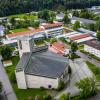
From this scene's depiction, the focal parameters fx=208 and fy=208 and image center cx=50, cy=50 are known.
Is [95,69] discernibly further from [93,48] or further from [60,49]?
[60,49]

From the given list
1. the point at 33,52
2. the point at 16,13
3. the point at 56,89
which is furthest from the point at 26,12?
the point at 56,89

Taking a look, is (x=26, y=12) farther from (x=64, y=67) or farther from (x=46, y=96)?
(x=46, y=96)

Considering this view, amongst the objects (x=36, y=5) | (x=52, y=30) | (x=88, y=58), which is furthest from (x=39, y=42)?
(x=36, y=5)

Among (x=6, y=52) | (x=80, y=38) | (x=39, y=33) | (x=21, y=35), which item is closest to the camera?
(x=6, y=52)

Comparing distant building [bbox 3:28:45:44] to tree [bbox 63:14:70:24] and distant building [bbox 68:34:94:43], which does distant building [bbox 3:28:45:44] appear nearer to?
distant building [bbox 68:34:94:43]

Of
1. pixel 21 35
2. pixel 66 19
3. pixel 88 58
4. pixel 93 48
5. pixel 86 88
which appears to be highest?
pixel 66 19

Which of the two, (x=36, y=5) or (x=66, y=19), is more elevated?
(x=36, y=5)
